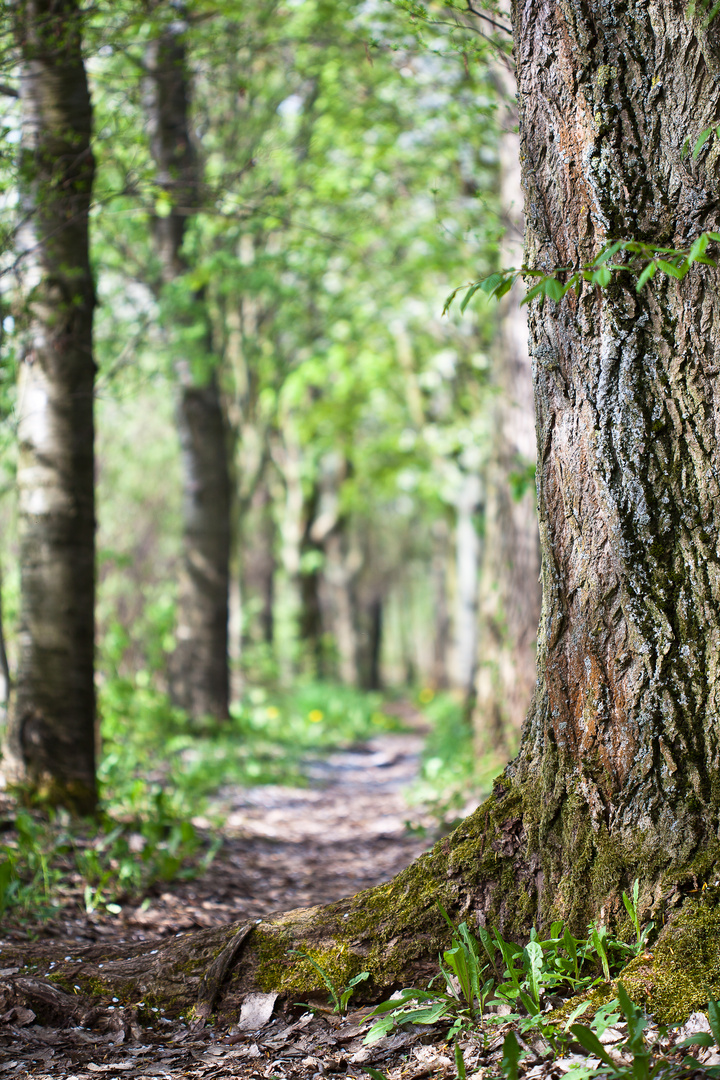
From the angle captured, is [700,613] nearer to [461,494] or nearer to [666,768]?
[666,768]

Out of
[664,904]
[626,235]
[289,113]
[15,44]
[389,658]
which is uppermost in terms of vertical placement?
[289,113]

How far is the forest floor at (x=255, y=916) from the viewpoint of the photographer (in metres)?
2.20

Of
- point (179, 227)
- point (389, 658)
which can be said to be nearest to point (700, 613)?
point (179, 227)

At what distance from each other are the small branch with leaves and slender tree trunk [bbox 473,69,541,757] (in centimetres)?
373

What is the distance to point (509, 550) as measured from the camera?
22.6ft

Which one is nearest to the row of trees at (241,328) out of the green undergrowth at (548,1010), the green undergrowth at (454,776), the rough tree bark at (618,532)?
the green undergrowth at (454,776)

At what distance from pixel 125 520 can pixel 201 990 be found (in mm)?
8491

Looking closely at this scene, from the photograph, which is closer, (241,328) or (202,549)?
(202,549)

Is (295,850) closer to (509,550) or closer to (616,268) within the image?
(509,550)

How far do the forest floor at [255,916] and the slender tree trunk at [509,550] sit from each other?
1.17 meters

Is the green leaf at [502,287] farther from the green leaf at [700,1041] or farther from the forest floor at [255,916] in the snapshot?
the forest floor at [255,916]

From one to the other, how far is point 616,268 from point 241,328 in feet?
32.7

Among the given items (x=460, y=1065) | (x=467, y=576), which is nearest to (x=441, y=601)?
(x=467, y=576)

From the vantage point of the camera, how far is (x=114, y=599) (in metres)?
9.71
